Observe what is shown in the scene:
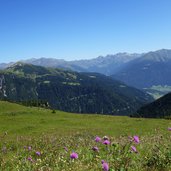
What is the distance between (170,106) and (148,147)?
177 metres

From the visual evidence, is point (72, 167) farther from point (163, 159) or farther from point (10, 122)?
point (10, 122)

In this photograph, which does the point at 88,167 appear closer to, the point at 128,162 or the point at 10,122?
the point at 128,162

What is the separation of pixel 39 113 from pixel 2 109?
1533cm

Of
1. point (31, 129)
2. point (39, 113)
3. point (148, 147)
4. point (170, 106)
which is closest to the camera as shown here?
point (148, 147)

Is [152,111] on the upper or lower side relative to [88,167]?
lower

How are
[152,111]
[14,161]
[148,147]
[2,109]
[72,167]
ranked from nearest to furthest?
[72,167] → [14,161] → [148,147] → [2,109] → [152,111]

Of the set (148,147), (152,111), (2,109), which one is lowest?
(152,111)

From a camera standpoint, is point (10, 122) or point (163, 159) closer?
point (163, 159)

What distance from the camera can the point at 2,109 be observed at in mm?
80625

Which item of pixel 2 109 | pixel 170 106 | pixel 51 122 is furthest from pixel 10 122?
pixel 170 106

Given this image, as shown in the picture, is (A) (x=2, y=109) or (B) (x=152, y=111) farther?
(B) (x=152, y=111)

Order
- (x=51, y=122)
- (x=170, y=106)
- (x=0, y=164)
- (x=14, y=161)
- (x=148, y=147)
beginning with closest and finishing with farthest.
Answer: (x=0, y=164)
(x=14, y=161)
(x=148, y=147)
(x=51, y=122)
(x=170, y=106)

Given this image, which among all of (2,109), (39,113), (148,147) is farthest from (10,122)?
(148,147)

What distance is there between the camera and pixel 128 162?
635cm
